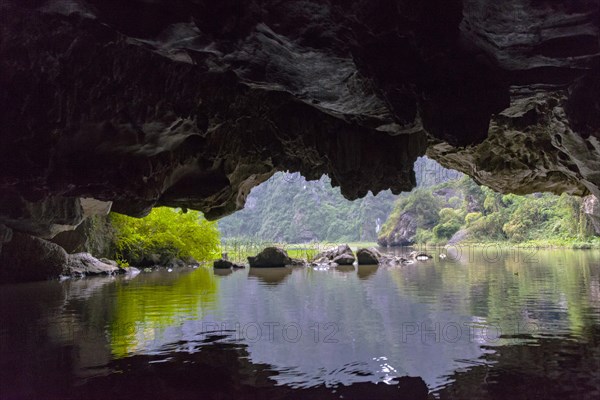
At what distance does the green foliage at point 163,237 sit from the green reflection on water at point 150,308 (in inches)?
353

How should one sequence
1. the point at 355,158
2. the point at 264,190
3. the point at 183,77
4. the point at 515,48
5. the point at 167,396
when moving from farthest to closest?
the point at 264,190 → the point at 355,158 → the point at 183,77 → the point at 167,396 → the point at 515,48

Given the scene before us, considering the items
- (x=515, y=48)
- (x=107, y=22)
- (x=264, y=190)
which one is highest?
(x=264, y=190)

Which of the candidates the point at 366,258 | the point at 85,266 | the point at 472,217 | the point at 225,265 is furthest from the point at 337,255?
the point at 472,217

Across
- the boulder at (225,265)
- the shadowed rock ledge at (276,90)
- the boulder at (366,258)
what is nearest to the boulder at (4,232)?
the shadowed rock ledge at (276,90)

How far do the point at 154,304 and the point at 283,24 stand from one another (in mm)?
9869

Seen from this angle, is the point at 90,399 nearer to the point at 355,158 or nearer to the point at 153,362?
the point at 153,362

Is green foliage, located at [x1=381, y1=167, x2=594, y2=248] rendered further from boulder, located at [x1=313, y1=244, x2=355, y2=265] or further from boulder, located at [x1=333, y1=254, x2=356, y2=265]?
boulder, located at [x1=333, y1=254, x2=356, y2=265]

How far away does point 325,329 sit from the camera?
9375 mm

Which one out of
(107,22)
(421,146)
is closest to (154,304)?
(421,146)

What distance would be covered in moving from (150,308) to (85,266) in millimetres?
11652

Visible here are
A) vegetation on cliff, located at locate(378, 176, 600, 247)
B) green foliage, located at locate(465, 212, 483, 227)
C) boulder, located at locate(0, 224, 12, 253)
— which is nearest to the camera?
boulder, located at locate(0, 224, 12, 253)

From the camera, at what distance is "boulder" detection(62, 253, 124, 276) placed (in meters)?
20.6

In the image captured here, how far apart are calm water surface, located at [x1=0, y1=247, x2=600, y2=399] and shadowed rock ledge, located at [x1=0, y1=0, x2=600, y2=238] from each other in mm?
2609

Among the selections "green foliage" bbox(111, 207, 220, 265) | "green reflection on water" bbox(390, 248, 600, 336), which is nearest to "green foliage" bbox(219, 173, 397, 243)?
"green foliage" bbox(111, 207, 220, 265)
